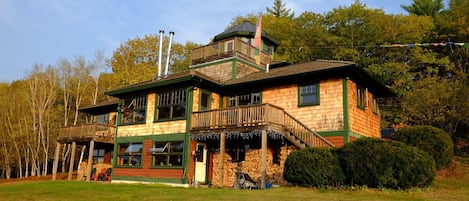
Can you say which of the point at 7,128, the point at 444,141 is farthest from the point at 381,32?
the point at 7,128

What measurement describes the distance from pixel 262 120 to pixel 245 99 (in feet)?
13.1

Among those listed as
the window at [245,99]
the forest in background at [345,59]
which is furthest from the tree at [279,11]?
the window at [245,99]

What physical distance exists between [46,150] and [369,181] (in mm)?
32224

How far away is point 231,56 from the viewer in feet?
71.2

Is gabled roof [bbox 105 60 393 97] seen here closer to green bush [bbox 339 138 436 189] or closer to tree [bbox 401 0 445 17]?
green bush [bbox 339 138 436 189]

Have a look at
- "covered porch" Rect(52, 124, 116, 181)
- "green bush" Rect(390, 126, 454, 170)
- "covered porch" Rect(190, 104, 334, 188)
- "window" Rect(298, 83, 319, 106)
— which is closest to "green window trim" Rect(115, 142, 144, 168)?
"covered porch" Rect(52, 124, 116, 181)

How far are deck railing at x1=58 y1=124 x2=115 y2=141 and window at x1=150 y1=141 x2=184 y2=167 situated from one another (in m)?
4.60

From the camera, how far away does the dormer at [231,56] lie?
21688 millimetres

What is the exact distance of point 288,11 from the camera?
184 feet

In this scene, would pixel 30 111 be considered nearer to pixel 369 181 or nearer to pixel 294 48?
pixel 294 48

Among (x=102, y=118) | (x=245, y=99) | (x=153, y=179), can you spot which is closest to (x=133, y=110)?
(x=153, y=179)

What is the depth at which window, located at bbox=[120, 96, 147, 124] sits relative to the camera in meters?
20.9

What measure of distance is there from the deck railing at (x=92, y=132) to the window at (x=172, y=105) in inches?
185

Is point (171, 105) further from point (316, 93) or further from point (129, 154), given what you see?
point (316, 93)
